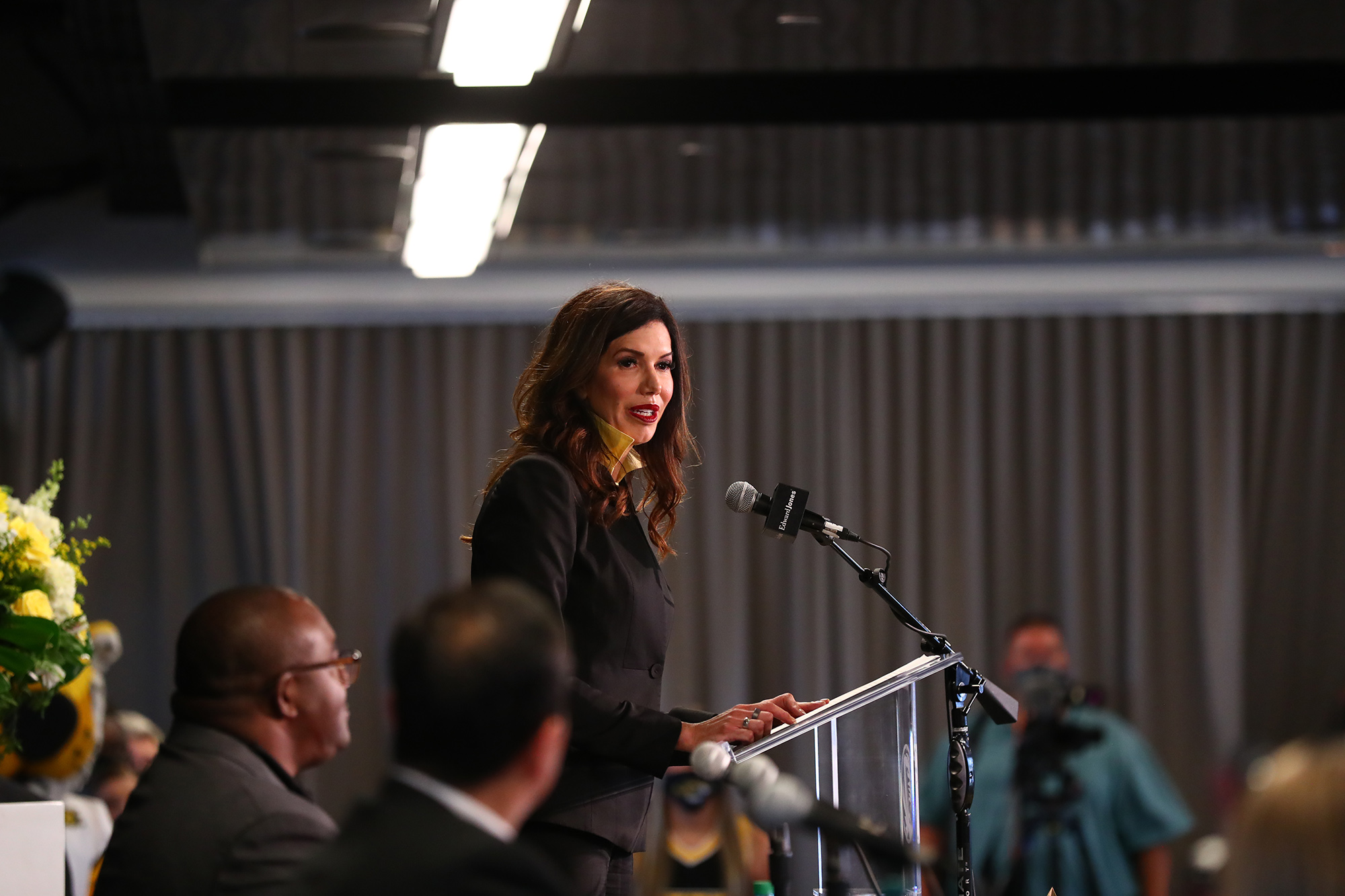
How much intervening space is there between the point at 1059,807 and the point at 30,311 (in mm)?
4099

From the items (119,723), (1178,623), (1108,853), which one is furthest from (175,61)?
(1178,623)

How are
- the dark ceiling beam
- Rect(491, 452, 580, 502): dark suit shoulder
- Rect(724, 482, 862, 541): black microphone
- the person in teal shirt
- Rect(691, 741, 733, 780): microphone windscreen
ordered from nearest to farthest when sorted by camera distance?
Rect(691, 741, 733, 780): microphone windscreen
Rect(491, 452, 580, 502): dark suit shoulder
Rect(724, 482, 862, 541): black microphone
the dark ceiling beam
the person in teal shirt

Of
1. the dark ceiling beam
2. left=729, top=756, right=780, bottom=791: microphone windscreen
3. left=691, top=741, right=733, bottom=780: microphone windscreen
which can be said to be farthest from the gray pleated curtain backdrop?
left=729, top=756, right=780, bottom=791: microphone windscreen

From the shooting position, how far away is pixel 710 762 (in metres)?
1.77

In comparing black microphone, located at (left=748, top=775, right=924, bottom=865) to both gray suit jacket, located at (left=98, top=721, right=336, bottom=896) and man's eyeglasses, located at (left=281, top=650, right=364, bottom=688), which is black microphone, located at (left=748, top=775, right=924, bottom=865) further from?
man's eyeglasses, located at (left=281, top=650, right=364, bottom=688)

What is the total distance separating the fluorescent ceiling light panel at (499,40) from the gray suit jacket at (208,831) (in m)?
1.97

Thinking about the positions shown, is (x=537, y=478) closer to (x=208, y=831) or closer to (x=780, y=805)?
(x=208, y=831)

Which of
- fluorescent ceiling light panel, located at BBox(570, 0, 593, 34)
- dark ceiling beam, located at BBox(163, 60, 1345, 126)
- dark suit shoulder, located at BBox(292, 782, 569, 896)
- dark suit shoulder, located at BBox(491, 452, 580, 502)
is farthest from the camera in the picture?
dark ceiling beam, located at BBox(163, 60, 1345, 126)

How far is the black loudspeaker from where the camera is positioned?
5777mm

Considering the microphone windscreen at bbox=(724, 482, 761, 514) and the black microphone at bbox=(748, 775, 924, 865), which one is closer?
the black microphone at bbox=(748, 775, 924, 865)

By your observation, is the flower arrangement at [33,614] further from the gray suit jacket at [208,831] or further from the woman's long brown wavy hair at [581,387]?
the woman's long brown wavy hair at [581,387]

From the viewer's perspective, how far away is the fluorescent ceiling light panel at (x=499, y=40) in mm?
3561

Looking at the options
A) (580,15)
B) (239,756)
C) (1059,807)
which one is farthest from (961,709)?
(1059,807)

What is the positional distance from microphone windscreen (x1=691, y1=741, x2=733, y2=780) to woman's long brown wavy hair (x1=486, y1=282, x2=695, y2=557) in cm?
→ 50
